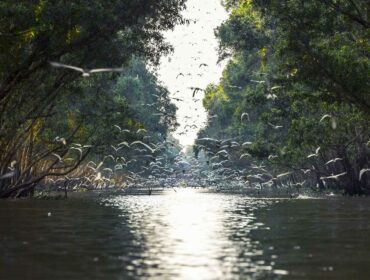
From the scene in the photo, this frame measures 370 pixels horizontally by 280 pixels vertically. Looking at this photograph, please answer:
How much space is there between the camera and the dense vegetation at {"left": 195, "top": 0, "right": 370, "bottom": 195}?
118ft

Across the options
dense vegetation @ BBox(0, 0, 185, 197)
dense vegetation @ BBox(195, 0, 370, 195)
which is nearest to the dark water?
dense vegetation @ BBox(0, 0, 185, 197)

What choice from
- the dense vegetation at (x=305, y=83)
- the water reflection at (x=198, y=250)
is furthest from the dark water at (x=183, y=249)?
the dense vegetation at (x=305, y=83)

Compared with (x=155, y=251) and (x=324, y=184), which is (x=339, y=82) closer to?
(x=155, y=251)

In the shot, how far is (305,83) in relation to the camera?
37.6m

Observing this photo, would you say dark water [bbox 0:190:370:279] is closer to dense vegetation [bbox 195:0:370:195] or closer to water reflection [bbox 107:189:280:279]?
water reflection [bbox 107:189:280:279]

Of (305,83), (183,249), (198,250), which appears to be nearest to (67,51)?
(305,83)

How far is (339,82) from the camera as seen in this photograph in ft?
117

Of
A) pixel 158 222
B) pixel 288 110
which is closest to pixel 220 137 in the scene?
pixel 288 110

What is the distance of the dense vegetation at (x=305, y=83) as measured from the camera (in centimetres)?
3584

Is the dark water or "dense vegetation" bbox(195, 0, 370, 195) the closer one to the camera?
the dark water

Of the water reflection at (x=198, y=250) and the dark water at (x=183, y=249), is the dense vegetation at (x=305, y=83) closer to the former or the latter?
the dark water at (x=183, y=249)

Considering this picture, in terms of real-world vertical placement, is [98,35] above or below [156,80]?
below

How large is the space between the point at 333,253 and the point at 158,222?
11.0 m

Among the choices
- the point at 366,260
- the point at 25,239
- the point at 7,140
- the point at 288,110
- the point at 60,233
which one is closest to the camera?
the point at 366,260
